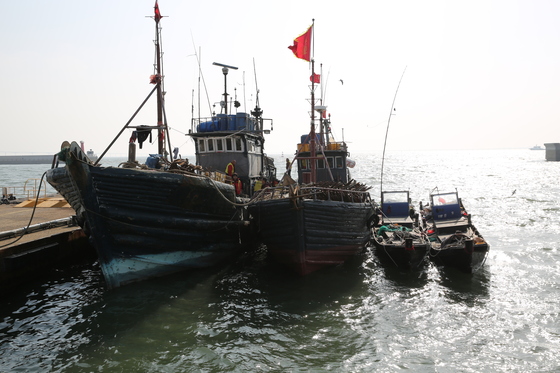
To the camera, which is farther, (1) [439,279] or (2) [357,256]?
(2) [357,256]

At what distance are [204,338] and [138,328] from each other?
1681 mm

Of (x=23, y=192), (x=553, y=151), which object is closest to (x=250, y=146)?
(x=23, y=192)

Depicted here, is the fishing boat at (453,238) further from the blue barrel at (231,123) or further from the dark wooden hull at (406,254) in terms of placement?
the blue barrel at (231,123)

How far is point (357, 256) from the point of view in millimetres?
16156

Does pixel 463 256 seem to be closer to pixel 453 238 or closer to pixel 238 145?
pixel 453 238

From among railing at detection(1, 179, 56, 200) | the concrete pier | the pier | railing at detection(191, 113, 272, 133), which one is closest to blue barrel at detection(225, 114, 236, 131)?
railing at detection(191, 113, 272, 133)

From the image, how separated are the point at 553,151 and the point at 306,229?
134086 mm

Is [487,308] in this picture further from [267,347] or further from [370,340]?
[267,347]

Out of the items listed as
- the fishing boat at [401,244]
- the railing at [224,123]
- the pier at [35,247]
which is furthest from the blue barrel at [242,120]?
the pier at [35,247]

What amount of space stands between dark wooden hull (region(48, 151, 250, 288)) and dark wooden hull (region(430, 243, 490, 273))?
25.1 ft

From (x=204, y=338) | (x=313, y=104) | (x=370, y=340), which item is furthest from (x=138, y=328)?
(x=313, y=104)

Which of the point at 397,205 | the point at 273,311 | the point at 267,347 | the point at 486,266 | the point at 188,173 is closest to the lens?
the point at 267,347

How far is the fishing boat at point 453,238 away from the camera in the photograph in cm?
1338

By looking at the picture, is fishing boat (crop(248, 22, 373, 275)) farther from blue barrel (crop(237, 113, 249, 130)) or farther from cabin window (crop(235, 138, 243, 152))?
blue barrel (crop(237, 113, 249, 130))
